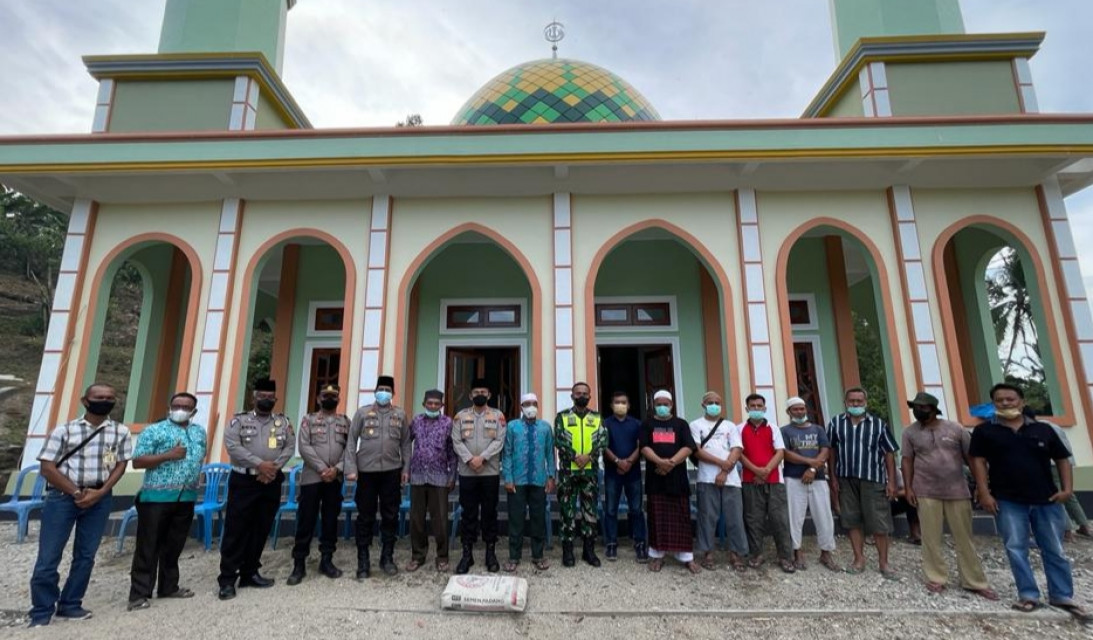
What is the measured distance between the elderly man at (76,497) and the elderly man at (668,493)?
337 centimetres

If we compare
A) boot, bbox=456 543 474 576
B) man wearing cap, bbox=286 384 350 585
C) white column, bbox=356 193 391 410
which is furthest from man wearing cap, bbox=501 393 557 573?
white column, bbox=356 193 391 410

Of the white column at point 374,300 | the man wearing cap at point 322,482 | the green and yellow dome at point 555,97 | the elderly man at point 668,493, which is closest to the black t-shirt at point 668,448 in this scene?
the elderly man at point 668,493

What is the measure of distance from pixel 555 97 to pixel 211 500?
25.2 feet

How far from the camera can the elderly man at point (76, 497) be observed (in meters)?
2.91

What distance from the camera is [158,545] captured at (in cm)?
326

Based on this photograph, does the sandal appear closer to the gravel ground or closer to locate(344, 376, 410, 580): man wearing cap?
the gravel ground

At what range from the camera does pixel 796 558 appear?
391 centimetres

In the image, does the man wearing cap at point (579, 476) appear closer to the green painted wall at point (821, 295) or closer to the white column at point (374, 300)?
the white column at point (374, 300)

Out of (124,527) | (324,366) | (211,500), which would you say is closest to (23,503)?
(124,527)

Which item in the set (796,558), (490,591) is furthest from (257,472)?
(796,558)

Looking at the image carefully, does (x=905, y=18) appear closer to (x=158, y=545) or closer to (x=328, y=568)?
(x=328, y=568)

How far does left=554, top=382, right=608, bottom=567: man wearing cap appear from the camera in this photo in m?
3.88

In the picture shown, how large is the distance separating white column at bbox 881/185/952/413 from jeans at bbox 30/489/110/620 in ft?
23.1

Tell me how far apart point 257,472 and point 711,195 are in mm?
5515
